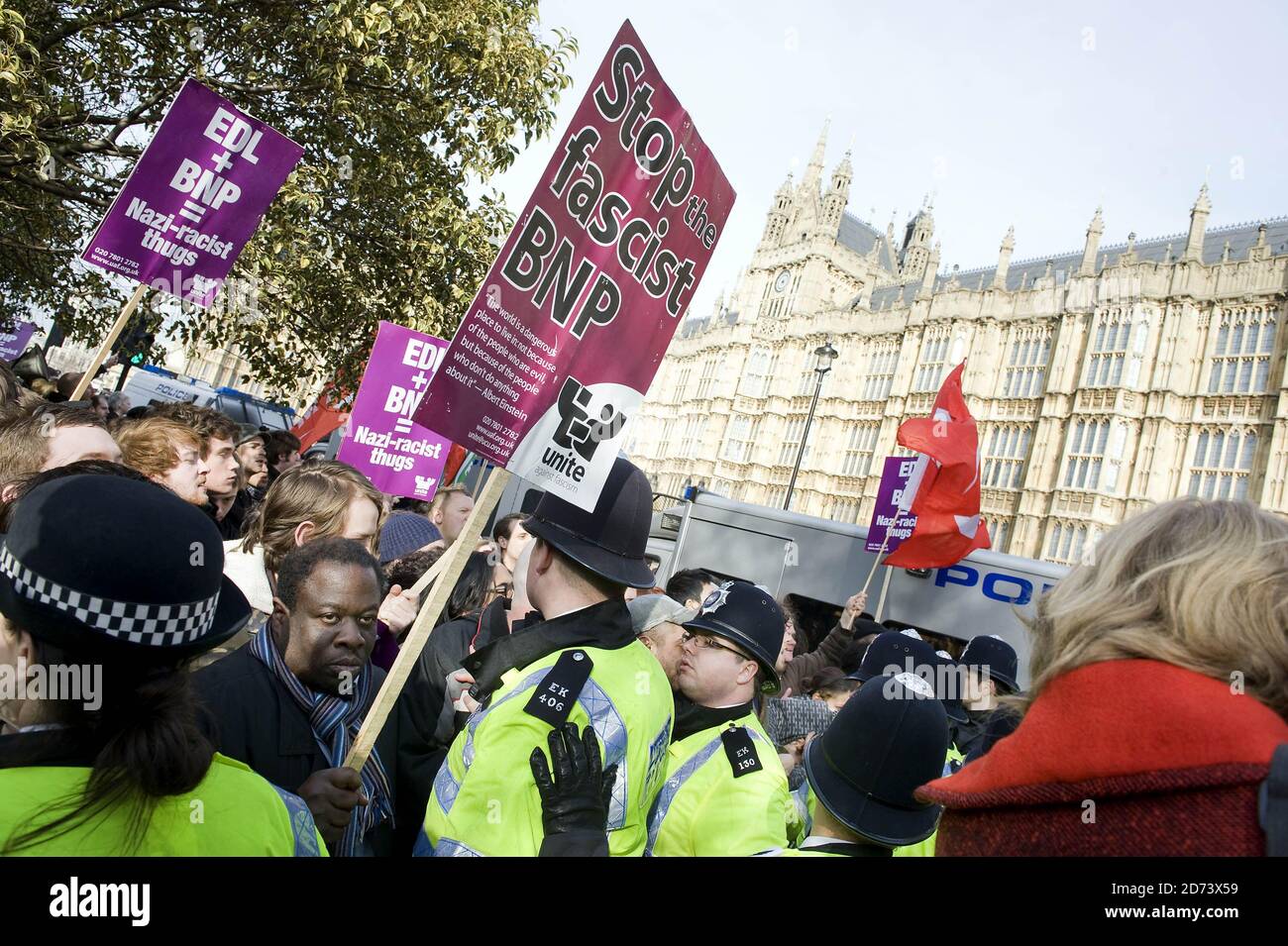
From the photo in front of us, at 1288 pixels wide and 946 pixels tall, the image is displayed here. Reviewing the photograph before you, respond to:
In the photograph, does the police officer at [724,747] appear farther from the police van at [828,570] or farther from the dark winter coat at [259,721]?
the police van at [828,570]

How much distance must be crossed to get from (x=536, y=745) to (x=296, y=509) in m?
2.17

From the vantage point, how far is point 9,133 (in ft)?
22.5

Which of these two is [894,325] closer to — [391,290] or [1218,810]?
[391,290]

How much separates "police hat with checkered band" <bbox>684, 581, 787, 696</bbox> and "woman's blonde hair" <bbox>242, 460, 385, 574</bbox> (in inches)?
63.9

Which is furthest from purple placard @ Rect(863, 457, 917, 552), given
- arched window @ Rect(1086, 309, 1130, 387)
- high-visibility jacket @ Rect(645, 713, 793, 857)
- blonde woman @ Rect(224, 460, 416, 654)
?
arched window @ Rect(1086, 309, 1130, 387)

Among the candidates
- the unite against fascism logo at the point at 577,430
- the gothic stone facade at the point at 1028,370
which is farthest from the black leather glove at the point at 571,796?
the gothic stone facade at the point at 1028,370

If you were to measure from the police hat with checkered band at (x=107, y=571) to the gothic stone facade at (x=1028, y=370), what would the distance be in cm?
2467

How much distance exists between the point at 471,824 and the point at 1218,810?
145cm

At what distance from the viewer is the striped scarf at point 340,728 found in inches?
90.5

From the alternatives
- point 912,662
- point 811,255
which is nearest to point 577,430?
point 912,662

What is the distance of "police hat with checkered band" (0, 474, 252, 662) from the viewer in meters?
1.34

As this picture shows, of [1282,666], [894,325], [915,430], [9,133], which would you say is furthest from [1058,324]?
[1282,666]

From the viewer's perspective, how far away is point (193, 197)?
5773 millimetres

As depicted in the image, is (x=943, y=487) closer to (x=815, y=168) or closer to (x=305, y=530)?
(x=305, y=530)
